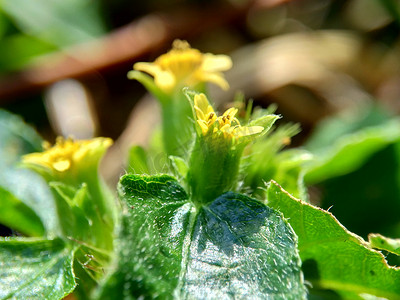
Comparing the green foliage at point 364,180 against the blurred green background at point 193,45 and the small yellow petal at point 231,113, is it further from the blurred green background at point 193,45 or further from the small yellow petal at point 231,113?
the small yellow petal at point 231,113

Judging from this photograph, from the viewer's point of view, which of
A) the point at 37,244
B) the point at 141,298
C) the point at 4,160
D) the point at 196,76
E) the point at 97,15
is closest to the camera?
the point at 141,298

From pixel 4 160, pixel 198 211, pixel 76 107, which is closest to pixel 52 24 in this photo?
pixel 76 107

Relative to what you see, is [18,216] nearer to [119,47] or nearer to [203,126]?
[203,126]

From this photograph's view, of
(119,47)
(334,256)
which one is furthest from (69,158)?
(119,47)

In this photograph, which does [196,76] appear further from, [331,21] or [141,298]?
[331,21]

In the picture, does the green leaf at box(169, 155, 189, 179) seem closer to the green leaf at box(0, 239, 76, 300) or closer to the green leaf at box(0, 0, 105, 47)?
the green leaf at box(0, 239, 76, 300)

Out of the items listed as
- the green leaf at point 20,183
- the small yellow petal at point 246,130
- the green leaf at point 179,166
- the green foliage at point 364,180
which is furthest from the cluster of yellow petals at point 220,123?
the green foliage at point 364,180
